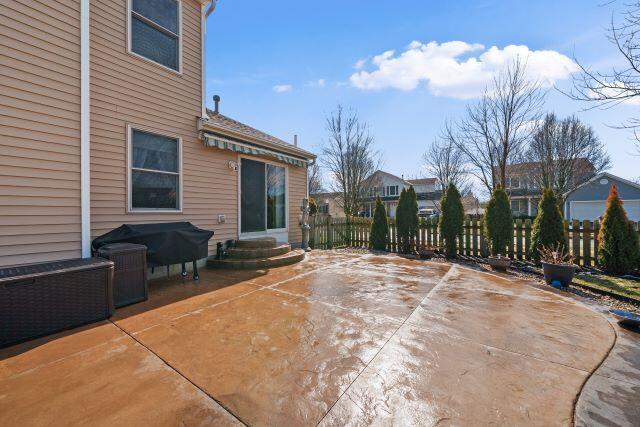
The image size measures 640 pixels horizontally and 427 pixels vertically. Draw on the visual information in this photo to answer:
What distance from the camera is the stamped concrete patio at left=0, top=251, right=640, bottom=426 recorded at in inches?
67.3

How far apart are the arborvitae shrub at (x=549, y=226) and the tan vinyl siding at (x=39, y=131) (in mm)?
9154

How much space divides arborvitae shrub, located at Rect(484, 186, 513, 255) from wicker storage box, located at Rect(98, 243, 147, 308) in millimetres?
7987

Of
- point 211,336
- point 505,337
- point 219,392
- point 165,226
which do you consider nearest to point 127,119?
point 165,226

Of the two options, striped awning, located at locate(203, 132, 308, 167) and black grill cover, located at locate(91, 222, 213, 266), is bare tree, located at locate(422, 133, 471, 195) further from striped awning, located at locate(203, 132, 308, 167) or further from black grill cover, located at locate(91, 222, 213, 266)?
black grill cover, located at locate(91, 222, 213, 266)

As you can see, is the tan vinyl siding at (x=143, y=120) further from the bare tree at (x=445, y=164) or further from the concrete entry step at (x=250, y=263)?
the bare tree at (x=445, y=164)

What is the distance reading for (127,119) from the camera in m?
4.74

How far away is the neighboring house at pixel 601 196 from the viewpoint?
19.1 m

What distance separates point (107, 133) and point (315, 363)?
192 inches

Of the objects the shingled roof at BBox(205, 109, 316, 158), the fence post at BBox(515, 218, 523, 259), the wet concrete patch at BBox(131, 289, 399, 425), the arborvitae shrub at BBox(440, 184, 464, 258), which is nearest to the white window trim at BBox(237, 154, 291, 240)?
the shingled roof at BBox(205, 109, 316, 158)

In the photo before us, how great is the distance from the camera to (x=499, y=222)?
7305 millimetres

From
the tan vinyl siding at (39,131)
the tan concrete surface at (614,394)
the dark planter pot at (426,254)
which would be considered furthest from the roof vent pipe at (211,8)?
the tan concrete surface at (614,394)

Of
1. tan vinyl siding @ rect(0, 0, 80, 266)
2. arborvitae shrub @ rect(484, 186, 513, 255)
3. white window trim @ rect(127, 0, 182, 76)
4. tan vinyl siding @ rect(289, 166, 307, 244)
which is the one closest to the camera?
tan vinyl siding @ rect(0, 0, 80, 266)

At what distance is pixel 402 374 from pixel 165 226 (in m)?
4.60


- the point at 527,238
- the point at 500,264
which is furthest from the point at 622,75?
the point at 527,238
